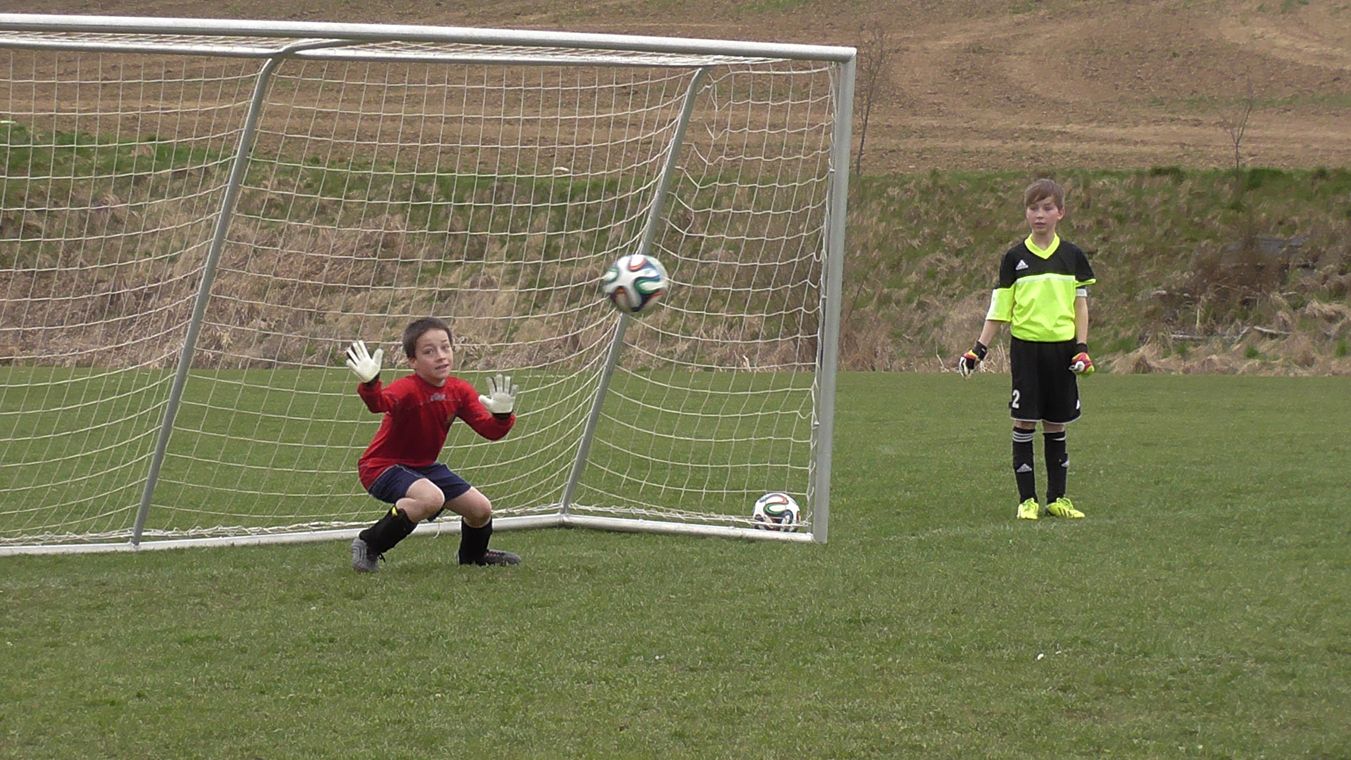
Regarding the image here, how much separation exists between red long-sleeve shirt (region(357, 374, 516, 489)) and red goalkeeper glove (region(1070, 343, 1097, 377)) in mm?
2801

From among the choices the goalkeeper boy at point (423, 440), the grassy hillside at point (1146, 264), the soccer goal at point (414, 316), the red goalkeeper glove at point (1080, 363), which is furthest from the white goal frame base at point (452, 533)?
the grassy hillside at point (1146, 264)

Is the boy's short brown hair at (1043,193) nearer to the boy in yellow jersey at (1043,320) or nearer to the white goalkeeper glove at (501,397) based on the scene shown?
the boy in yellow jersey at (1043,320)

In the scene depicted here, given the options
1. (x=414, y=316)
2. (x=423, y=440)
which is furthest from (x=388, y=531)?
(x=414, y=316)

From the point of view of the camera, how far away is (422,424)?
5.97 meters


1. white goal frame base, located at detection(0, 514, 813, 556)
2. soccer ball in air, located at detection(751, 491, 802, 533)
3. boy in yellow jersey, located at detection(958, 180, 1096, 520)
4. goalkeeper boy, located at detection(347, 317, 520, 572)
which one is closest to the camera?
goalkeeper boy, located at detection(347, 317, 520, 572)

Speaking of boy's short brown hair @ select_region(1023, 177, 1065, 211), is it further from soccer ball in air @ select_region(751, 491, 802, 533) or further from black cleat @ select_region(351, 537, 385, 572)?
black cleat @ select_region(351, 537, 385, 572)

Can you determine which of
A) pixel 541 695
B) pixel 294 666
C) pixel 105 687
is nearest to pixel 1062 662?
pixel 541 695

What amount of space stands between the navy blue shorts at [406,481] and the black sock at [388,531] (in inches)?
2.7

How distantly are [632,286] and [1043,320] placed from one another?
7.33ft

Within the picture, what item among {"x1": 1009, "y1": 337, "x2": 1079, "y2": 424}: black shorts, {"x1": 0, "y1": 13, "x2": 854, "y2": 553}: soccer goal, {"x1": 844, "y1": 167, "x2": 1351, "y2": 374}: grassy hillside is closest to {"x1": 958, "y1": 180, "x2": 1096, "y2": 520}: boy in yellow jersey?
{"x1": 1009, "y1": 337, "x2": 1079, "y2": 424}: black shorts

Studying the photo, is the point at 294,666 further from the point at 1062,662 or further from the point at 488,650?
the point at 1062,662

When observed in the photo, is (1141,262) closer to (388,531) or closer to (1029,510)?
(1029,510)

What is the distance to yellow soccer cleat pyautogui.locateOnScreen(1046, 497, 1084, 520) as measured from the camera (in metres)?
7.47

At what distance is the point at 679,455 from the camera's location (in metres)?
10.6
